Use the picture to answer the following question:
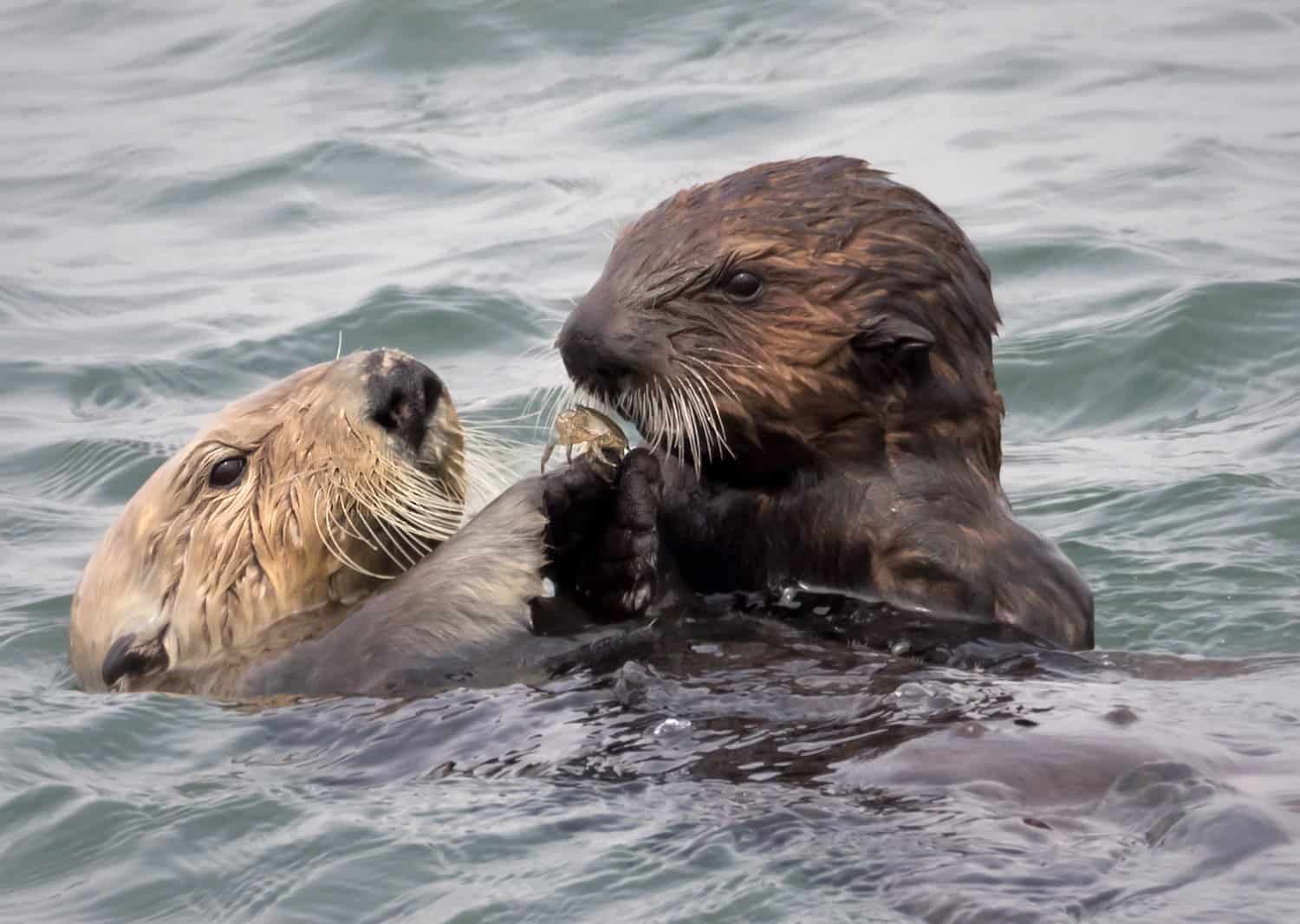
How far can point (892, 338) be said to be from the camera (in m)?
4.81

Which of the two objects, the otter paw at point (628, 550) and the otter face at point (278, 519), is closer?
the otter paw at point (628, 550)

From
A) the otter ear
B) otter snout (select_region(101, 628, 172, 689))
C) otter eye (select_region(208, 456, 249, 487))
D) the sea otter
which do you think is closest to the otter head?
the otter ear

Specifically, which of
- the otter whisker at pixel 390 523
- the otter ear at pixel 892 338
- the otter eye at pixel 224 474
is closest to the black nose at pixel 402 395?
the otter whisker at pixel 390 523

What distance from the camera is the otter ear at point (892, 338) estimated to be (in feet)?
15.8

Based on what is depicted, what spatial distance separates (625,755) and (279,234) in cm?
721

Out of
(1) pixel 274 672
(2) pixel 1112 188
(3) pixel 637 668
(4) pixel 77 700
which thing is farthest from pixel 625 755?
(2) pixel 1112 188

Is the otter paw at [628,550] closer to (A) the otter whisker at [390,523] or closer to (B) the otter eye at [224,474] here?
(A) the otter whisker at [390,523]

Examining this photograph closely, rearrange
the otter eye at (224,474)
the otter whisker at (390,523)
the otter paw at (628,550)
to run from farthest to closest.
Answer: the otter eye at (224,474) < the otter whisker at (390,523) < the otter paw at (628,550)

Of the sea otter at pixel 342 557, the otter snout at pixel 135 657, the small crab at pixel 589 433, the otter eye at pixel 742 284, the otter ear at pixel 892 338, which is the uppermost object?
the otter eye at pixel 742 284

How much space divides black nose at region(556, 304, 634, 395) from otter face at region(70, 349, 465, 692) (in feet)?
1.59

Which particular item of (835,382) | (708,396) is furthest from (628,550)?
(835,382)

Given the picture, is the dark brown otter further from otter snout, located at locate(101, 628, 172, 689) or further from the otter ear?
otter snout, located at locate(101, 628, 172, 689)

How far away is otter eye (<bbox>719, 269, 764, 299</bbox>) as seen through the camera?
4.90 m

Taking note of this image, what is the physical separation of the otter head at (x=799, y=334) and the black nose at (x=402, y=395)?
1.50ft
